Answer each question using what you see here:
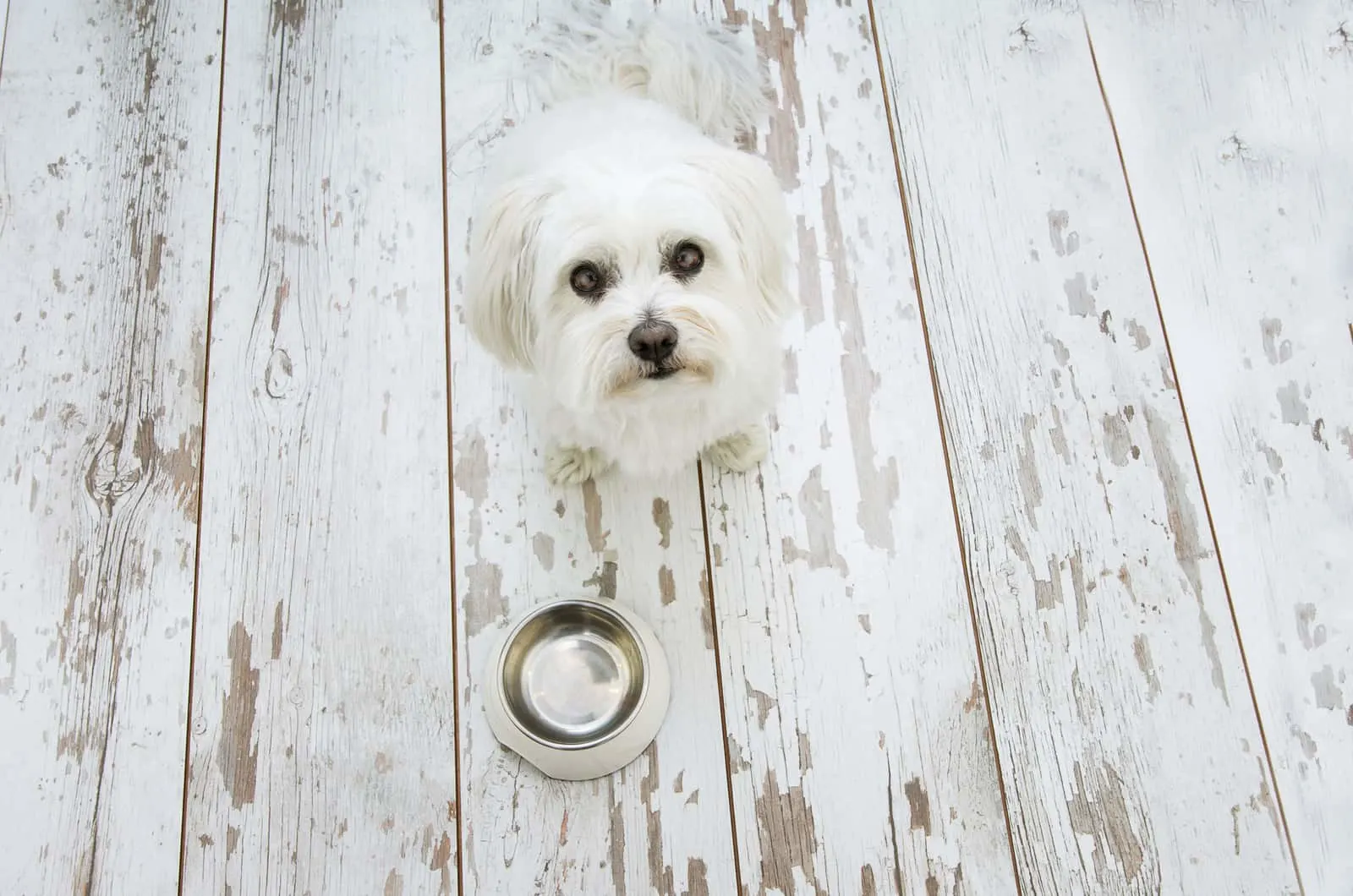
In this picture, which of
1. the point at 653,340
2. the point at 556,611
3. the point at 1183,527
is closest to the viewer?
the point at 653,340

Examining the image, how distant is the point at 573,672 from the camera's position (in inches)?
53.6

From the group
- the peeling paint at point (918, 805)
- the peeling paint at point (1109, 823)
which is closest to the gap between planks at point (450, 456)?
the peeling paint at point (918, 805)

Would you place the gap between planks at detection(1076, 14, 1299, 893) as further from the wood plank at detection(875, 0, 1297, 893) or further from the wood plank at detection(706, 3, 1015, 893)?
the wood plank at detection(706, 3, 1015, 893)

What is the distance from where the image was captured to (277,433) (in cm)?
150

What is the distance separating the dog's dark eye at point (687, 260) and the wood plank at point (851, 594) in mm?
472

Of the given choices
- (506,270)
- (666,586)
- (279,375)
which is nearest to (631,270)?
(506,270)

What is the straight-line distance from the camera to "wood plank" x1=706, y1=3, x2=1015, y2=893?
1344 millimetres

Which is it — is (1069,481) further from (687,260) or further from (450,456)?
(450,456)

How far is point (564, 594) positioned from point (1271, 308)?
1186mm

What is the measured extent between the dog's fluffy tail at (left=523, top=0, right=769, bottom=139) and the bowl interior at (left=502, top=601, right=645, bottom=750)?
767mm

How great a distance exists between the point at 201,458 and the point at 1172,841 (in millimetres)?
1514

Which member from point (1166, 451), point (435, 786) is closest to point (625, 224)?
point (435, 786)

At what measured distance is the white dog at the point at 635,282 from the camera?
3.29 ft

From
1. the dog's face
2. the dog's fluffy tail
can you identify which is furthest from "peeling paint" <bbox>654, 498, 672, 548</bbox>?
the dog's fluffy tail
